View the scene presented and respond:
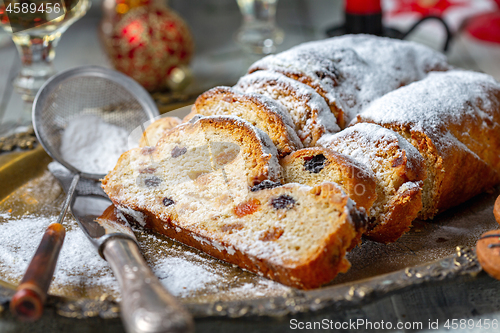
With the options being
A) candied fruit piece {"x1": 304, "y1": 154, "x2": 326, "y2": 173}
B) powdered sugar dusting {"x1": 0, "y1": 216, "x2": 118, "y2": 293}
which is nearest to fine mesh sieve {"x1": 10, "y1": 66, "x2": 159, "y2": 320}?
powdered sugar dusting {"x1": 0, "y1": 216, "x2": 118, "y2": 293}

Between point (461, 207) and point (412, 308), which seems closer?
point (412, 308)

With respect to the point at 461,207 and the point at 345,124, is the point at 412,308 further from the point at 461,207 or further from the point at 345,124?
the point at 345,124

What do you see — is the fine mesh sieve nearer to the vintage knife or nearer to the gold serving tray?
the vintage knife

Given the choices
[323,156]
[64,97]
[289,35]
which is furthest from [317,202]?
[289,35]

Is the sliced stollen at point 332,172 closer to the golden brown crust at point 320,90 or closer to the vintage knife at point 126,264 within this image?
the golden brown crust at point 320,90

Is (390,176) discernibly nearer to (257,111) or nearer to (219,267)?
(257,111)

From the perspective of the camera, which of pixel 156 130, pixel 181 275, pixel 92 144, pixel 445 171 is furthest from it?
pixel 92 144

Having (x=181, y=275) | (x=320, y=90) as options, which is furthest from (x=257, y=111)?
(x=181, y=275)
